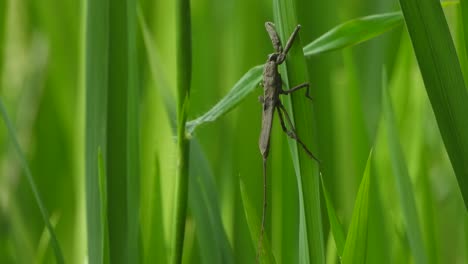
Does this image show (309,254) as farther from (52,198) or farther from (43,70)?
(43,70)

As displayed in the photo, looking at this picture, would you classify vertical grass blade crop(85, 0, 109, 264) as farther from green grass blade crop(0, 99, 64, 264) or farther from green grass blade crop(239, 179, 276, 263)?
green grass blade crop(239, 179, 276, 263)

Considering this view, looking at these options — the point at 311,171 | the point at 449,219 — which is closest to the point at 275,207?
the point at 449,219

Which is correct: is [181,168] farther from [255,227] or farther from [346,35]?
[346,35]

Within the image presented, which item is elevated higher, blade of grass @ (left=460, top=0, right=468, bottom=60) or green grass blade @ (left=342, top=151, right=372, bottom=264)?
blade of grass @ (left=460, top=0, right=468, bottom=60)

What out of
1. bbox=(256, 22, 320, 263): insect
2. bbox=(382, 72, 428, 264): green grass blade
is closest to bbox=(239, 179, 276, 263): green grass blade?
bbox=(256, 22, 320, 263): insect

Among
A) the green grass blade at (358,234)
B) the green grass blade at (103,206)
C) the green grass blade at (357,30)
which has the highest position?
the green grass blade at (357,30)

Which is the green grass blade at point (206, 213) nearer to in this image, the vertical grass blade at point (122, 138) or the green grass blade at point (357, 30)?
the vertical grass blade at point (122, 138)

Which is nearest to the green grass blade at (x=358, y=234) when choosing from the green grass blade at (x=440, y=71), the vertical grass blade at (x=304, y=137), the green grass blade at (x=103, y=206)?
the vertical grass blade at (x=304, y=137)
